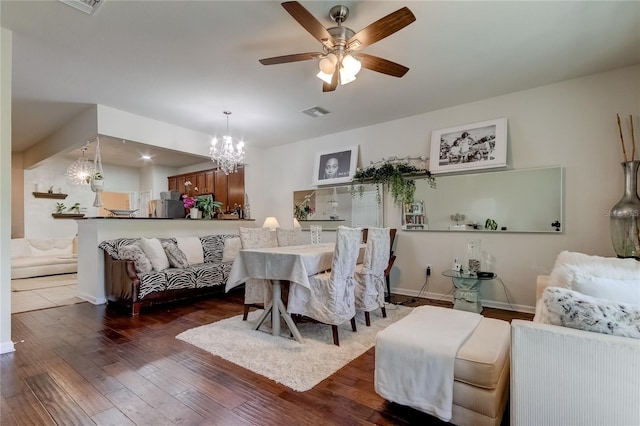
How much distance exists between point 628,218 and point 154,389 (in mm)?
4287

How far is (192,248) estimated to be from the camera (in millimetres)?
4754

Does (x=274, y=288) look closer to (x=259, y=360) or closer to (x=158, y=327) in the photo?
(x=259, y=360)

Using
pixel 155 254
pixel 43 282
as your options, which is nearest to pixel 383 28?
pixel 155 254

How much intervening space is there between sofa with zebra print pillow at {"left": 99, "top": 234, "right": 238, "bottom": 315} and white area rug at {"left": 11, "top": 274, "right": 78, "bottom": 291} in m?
2.15

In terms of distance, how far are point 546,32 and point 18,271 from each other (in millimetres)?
8658

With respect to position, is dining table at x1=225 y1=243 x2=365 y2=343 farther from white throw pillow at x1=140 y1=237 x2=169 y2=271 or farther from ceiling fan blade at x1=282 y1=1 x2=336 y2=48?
ceiling fan blade at x1=282 y1=1 x2=336 y2=48

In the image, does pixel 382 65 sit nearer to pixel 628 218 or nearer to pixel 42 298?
pixel 628 218

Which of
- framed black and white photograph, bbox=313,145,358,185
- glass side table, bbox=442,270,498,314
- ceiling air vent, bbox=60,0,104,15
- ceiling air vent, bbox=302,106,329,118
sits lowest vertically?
glass side table, bbox=442,270,498,314

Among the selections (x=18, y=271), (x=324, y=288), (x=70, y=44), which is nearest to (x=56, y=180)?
(x=18, y=271)

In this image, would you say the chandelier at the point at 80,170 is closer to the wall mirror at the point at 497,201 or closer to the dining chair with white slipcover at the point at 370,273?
the dining chair with white slipcover at the point at 370,273

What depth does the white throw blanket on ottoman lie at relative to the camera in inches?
60.7

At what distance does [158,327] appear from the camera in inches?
125

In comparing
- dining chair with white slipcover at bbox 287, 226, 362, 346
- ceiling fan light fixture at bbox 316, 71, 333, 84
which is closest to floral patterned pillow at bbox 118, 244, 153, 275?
dining chair with white slipcover at bbox 287, 226, 362, 346

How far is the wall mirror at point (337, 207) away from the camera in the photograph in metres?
4.90
